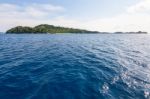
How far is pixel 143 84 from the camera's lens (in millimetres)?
13711

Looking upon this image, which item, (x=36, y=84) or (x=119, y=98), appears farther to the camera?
(x=36, y=84)

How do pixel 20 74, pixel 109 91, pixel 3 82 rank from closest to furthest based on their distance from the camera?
pixel 109 91 → pixel 3 82 → pixel 20 74

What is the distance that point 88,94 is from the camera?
11.1 m

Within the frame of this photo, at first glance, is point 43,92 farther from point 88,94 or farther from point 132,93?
point 132,93

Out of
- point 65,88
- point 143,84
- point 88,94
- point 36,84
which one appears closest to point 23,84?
point 36,84

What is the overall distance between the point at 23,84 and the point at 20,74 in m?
2.50

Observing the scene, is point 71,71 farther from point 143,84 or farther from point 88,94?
point 143,84

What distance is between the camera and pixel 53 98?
10.3 m

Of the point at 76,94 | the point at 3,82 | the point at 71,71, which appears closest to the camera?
the point at 76,94

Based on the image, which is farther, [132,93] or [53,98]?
[132,93]

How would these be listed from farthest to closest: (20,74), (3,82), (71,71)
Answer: (71,71)
(20,74)
(3,82)

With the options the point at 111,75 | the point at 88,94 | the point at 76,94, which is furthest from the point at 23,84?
the point at 111,75

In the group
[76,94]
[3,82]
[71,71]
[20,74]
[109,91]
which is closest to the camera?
[76,94]

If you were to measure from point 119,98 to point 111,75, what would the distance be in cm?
448
